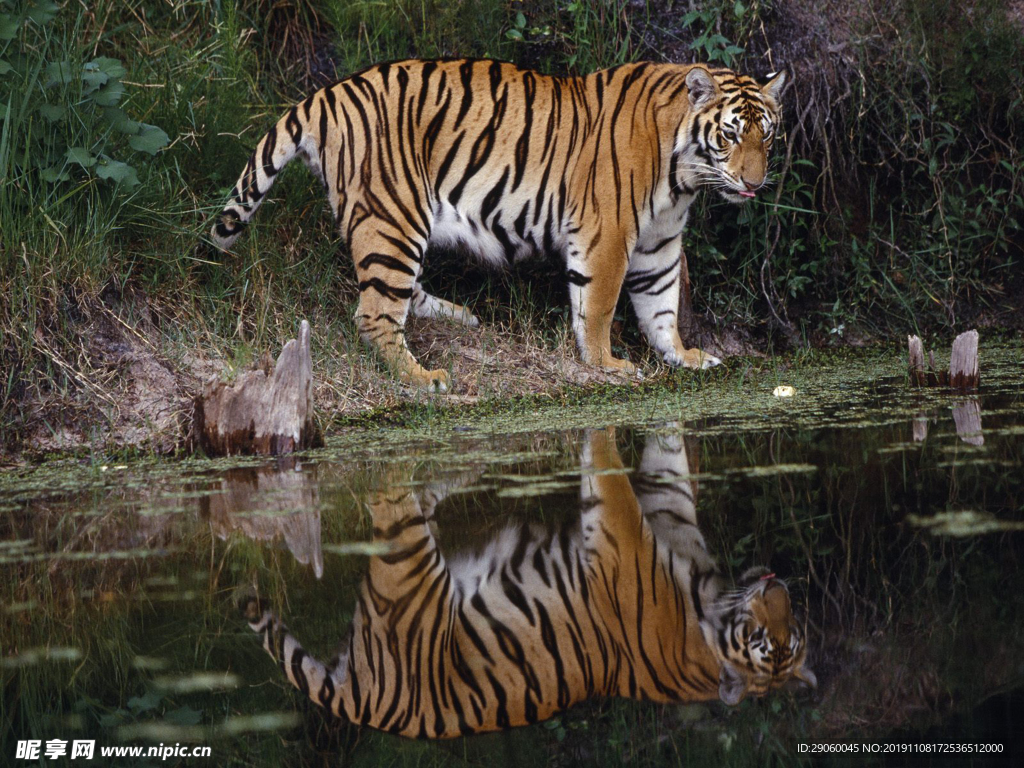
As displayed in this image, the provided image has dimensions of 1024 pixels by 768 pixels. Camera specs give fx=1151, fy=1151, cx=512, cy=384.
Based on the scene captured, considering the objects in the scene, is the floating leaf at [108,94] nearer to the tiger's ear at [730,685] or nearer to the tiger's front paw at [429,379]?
the tiger's front paw at [429,379]

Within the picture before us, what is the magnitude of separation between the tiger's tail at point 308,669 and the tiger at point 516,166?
300 centimetres

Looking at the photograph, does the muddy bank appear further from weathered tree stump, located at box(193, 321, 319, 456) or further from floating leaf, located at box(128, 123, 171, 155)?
floating leaf, located at box(128, 123, 171, 155)

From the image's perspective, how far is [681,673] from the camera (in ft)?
7.41

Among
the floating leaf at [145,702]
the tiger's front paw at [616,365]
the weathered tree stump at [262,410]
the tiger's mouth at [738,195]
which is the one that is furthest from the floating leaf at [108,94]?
the floating leaf at [145,702]

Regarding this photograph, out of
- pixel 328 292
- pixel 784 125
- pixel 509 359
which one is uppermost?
pixel 784 125

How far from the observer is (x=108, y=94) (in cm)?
512

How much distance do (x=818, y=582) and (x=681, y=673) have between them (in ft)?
1.72

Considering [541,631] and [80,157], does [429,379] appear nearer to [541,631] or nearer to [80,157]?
[80,157]

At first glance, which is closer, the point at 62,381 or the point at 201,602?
the point at 201,602

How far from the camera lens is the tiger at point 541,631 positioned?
2230mm

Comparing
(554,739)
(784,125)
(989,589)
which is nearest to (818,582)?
(989,589)

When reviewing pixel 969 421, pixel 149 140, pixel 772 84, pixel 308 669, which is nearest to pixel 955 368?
pixel 969 421

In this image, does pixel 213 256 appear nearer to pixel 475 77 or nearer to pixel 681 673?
pixel 475 77

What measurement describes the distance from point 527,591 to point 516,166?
3.57 m
